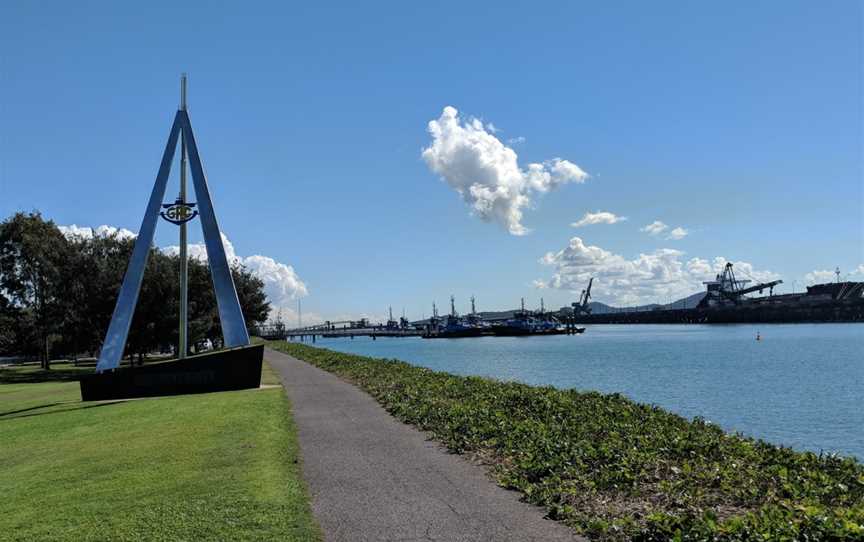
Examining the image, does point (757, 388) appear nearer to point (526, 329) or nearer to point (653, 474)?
point (653, 474)

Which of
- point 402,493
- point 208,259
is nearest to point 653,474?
point 402,493

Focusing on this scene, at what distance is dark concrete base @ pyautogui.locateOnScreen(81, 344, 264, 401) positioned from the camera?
992 inches

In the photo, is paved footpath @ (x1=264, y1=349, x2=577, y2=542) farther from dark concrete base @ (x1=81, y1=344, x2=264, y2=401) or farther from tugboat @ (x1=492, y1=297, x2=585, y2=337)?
tugboat @ (x1=492, y1=297, x2=585, y2=337)

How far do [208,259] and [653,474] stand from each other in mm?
22683

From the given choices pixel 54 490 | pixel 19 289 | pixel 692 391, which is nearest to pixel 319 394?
pixel 54 490

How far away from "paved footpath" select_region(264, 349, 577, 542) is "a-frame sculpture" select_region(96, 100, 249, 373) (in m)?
13.0

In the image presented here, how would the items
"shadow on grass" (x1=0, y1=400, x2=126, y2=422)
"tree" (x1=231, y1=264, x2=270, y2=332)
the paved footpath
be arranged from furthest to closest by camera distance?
1. "tree" (x1=231, y1=264, x2=270, y2=332)
2. "shadow on grass" (x1=0, y1=400, x2=126, y2=422)
3. the paved footpath

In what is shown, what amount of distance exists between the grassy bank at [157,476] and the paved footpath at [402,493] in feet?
1.41

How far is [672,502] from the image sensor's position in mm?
7723

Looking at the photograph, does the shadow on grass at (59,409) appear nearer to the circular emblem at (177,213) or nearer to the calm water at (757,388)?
the circular emblem at (177,213)

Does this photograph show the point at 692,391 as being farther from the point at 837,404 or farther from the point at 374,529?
the point at 374,529

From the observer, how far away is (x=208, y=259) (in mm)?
27562

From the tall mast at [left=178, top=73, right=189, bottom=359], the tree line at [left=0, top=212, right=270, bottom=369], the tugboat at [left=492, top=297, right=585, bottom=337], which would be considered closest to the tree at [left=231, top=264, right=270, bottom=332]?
the tree line at [left=0, top=212, right=270, bottom=369]

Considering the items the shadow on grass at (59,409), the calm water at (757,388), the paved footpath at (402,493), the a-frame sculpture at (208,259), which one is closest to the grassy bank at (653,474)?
the paved footpath at (402,493)
